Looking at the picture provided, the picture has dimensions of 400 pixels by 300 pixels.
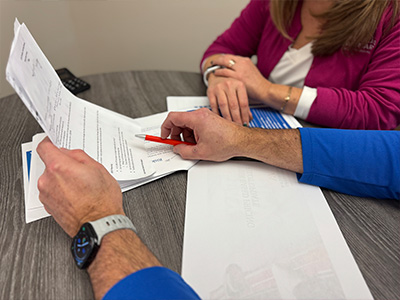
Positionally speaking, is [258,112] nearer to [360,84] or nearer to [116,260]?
[360,84]

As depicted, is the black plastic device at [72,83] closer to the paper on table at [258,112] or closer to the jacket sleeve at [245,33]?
the paper on table at [258,112]

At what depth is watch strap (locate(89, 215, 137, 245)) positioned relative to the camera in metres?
0.43

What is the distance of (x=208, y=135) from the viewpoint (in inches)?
24.7

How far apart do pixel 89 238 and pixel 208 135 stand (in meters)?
0.32

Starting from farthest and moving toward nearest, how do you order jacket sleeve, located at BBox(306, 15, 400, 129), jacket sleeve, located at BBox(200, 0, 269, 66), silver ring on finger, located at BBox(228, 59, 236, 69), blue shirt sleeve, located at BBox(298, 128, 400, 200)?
jacket sleeve, located at BBox(200, 0, 269, 66)
silver ring on finger, located at BBox(228, 59, 236, 69)
jacket sleeve, located at BBox(306, 15, 400, 129)
blue shirt sleeve, located at BBox(298, 128, 400, 200)

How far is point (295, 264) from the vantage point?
0.46 meters

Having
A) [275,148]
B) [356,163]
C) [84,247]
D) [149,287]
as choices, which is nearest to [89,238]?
[84,247]

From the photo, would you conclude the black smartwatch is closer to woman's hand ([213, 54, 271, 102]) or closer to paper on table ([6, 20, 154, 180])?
paper on table ([6, 20, 154, 180])

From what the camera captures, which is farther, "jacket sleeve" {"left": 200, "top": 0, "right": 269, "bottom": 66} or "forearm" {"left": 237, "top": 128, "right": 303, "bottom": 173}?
"jacket sleeve" {"left": 200, "top": 0, "right": 269, "bottom": 66}

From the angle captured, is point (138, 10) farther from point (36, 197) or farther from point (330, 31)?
point (36, 197)

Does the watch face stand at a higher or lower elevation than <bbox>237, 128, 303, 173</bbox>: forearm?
higher

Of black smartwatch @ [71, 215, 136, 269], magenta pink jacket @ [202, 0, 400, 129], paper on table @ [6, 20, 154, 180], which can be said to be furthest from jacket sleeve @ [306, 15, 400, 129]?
black smartwatch @ [71, 215, 136, 269]

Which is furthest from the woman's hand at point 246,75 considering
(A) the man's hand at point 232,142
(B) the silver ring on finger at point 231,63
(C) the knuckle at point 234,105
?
(A) the man's hand at point 232,142

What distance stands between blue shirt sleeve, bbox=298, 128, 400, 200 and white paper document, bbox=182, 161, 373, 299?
4 centimetres
